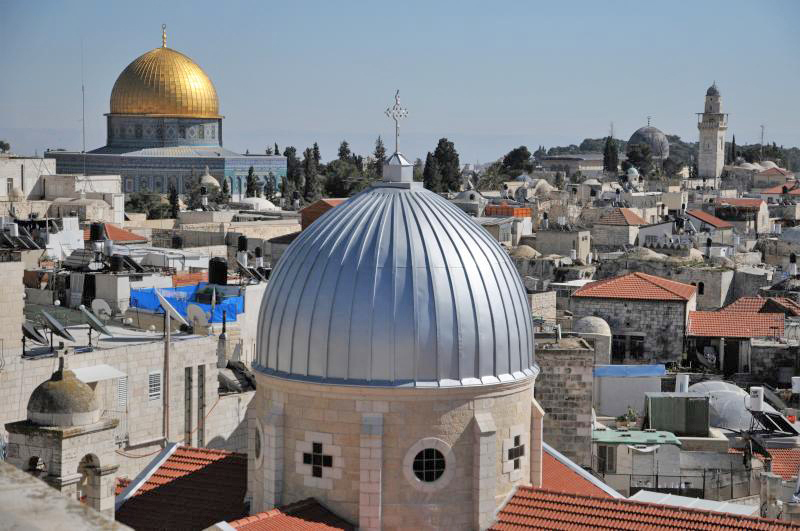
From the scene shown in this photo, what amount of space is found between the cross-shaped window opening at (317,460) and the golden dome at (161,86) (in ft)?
242

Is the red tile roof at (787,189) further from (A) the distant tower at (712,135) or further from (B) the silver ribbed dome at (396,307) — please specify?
(B) the silver ribbed dome at (396,307)

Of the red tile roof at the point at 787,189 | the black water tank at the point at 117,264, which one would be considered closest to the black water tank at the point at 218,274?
the black water tank at the point at 117,264

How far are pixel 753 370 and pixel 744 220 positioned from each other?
40057 millimetres

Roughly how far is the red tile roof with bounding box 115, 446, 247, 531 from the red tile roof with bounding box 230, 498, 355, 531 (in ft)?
3.88

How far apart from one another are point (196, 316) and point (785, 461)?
369 inches

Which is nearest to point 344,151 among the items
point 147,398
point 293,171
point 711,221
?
point 293,171

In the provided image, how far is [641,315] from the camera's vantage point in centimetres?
2930

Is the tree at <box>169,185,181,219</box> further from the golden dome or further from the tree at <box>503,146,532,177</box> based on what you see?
the tree at <box>503,146,532,177</box>

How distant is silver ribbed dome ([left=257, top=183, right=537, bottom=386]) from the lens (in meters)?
11.4

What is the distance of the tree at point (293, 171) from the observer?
85.7 meters

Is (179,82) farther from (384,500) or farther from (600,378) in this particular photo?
(384,500)

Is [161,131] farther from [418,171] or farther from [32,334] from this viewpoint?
[32,334]

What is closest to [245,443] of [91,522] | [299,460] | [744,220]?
[299,460]

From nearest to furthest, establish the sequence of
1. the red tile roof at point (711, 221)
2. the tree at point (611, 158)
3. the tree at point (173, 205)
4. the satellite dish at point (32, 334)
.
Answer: the satellite dish at point (32, 334) < the red tile roof at point (711, 221) < the tree at point (173, 205) < the tree at point (611, 158)
